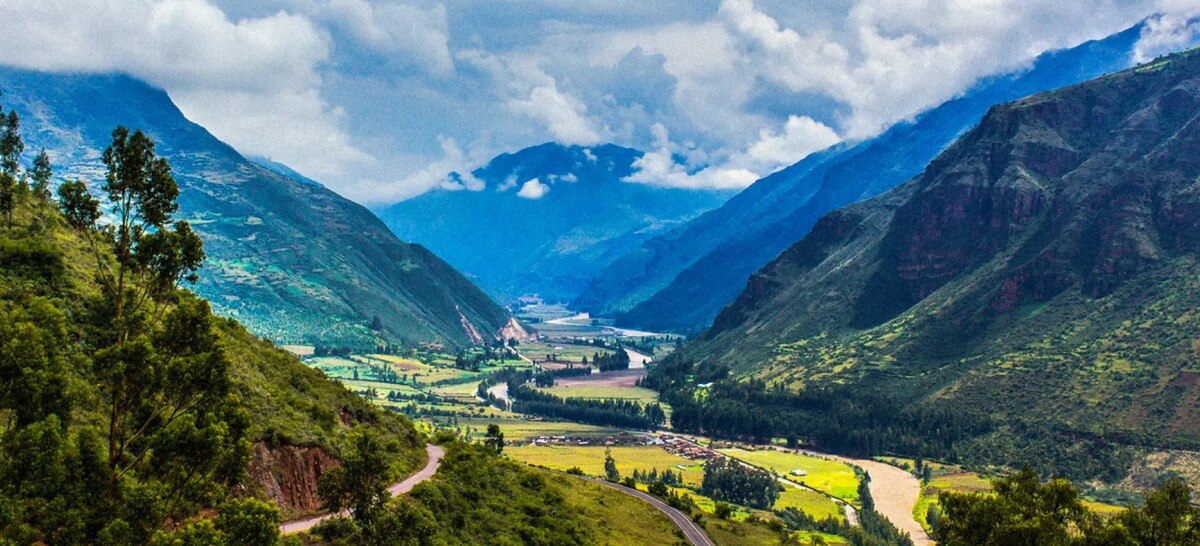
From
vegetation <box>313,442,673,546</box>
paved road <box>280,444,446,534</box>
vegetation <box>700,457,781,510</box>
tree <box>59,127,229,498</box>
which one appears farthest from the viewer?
vegetation <box>700,457,781,510</box>

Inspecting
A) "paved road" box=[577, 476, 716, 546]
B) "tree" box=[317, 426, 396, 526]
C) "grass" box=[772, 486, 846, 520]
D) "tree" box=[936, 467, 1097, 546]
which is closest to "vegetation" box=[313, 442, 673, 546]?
"tree" box=[317, 426, 396, 526]

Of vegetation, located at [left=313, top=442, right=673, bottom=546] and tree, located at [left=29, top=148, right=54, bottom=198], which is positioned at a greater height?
tree, located at [left=29, top=148, right=54, bottom=198]

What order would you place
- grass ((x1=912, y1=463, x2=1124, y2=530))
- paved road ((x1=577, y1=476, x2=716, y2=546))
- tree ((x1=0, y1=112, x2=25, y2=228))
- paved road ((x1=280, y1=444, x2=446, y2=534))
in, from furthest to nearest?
1. grass ((x1=912, y1=463, x2=1124, y2=530))
2. paved road ((x1=577, y1=476, x2=716, y2=546))
3. tree ((x1=0, y1=112, x2=25, y2=228))
4. paved road ((x1=280, y1=444, x2=446, y2=534))

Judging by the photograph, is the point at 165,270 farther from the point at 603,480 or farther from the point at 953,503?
the point at 603,480

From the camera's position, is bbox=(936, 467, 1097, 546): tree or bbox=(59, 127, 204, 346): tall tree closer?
bbox=(59, 127, 204, 346): tall tree

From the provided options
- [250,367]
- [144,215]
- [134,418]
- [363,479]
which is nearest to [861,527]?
[250,367]

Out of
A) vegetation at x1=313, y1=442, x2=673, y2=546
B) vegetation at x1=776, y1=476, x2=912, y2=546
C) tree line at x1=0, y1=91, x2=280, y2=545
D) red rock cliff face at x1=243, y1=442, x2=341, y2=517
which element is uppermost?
tree line at x1=0, y1=91, x2=280, y2=545

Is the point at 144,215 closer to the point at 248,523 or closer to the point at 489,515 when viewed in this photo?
the point at 248,523

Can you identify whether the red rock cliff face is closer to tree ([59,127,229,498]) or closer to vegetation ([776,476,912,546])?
tree ([59,127,229,498])
